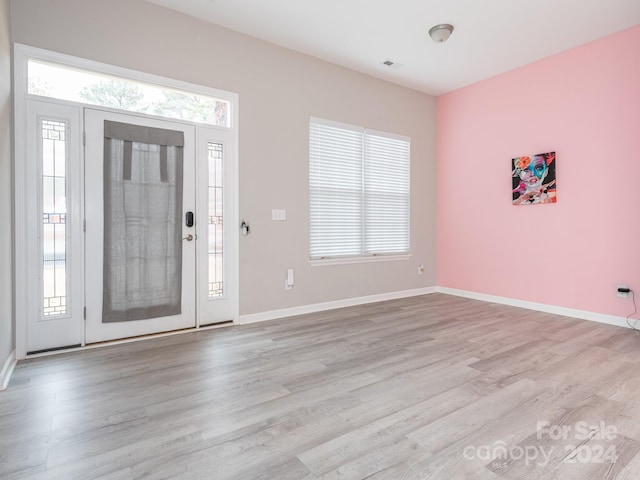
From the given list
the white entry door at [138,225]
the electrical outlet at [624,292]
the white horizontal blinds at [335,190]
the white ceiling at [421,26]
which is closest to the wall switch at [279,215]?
the white horizontal blinds at [335,190]

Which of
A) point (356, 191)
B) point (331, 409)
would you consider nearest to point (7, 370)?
point (331, 409)

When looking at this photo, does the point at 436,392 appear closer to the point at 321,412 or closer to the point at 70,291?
the point at 321,412

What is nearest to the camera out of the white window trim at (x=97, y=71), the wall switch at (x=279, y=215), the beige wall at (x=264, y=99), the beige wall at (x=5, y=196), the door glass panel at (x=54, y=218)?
the beige wall at (x=5, y=196)

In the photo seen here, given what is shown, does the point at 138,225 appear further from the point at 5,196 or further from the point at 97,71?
the point at 97,71

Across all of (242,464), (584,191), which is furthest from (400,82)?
(242,464)

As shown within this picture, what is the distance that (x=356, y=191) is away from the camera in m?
4.95

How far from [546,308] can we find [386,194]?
8.60 feet

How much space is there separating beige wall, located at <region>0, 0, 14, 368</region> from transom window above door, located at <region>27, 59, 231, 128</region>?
0.26 m

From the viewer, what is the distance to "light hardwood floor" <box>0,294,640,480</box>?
160 centimetres

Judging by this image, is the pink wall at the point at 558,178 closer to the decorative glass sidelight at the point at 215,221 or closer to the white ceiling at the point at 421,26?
the white ceiling at the point at 421,26

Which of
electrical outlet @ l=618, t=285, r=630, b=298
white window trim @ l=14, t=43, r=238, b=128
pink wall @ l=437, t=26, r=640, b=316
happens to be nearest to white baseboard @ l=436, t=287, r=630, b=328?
pink wall @ l=437, t=26, r=640, b=316

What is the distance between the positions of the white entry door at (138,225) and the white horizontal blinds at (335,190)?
5.10 ft

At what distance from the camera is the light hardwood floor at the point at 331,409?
5.25ft

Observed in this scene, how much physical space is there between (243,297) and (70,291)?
162 cm
